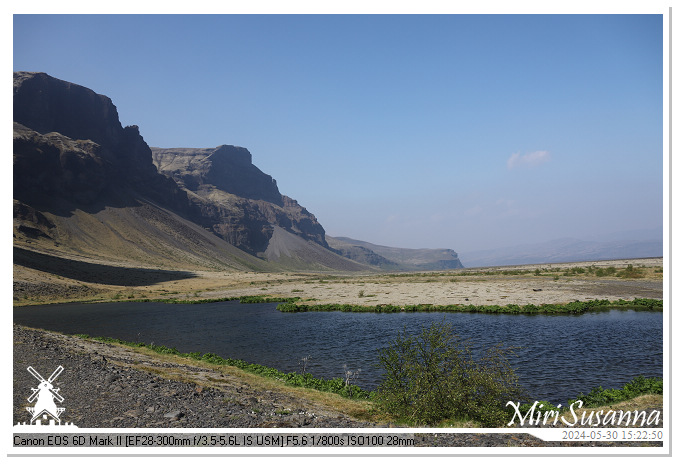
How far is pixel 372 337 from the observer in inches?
1348

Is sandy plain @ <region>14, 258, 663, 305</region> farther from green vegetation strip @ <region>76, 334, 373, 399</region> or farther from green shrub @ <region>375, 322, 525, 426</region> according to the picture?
green shrub @ <region>375, 322, 525, 426</region>

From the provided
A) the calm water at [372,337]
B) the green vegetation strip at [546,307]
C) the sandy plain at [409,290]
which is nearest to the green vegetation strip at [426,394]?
the calm water at [372,337]

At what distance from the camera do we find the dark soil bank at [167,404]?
1123 cm

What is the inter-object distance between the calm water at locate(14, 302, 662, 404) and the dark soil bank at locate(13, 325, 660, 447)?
746 cm

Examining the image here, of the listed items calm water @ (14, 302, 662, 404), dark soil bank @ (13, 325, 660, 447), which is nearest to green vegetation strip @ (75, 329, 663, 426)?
calm water @ (14, 302, 662, 404)

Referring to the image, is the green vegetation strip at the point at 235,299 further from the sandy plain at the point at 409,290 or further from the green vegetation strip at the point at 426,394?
the green vegetation strip at the point at 426,394

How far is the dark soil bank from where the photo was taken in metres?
11.2

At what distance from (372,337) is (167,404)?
23021 millimetres

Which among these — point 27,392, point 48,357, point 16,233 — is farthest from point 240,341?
point 16,233

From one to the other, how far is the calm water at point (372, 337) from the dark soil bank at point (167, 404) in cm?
746

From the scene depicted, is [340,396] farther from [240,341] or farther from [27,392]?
[240,341]

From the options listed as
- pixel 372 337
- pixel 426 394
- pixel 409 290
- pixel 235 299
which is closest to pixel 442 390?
pixel 426 394

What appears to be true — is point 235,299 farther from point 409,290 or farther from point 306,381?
point 306,381

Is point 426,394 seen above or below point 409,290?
above
